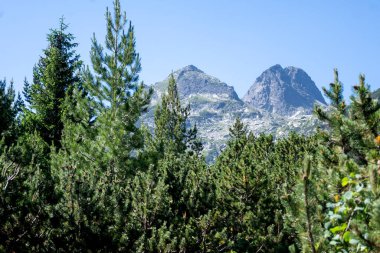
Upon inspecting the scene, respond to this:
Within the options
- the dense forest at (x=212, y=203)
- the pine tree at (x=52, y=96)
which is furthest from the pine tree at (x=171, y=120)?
the dense forest at (x=212, y=203)

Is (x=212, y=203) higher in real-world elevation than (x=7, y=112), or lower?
lower

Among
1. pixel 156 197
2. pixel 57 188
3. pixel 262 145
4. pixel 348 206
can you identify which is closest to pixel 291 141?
pixel 262 145

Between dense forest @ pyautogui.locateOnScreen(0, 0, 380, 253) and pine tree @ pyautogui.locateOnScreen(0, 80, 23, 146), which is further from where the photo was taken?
pine tree @ pyautogui.locateOnScreen(0, 80, 23, 146)

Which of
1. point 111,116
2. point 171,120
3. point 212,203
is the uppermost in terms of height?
point 171,120

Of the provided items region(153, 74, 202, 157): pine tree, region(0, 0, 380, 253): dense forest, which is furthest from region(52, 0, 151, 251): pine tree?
region(153, 74, 202, 157): pine tree

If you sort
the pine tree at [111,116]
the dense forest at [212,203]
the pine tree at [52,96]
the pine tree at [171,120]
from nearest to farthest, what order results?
the dense forest at [212,203] < the pine tree at [111,116] < the pine tree at [52,96] < the pine tree at [171,120]

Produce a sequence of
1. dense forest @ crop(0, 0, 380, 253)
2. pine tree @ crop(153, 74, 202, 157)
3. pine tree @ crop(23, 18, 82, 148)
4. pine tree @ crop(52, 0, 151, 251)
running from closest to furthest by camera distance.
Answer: dense forest @ crop(0, 0, 380, 253)
pine tree @ crop(52, 0, 151, 251)
pine tree @ crop(23, 18, 82, 148)
pine tree @ crop(153, 74, 202, 157)

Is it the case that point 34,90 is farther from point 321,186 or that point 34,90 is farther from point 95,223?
point 321,186

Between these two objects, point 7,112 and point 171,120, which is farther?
point 171,120

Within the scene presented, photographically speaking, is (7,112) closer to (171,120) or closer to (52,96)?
(52,96)

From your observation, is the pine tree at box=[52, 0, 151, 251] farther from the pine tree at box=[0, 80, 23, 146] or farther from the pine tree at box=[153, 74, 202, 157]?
the pine tree at box=[153, 74, 202, 157]

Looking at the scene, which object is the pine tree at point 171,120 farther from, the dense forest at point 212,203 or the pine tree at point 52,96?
the dense forest at point 212,203

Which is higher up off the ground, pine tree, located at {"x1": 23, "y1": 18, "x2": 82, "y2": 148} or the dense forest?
pine tree, located at {"x1": 23, "y1": 18, "x2": 82, "y2": 148}

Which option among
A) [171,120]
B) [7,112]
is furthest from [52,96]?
[171,120]
